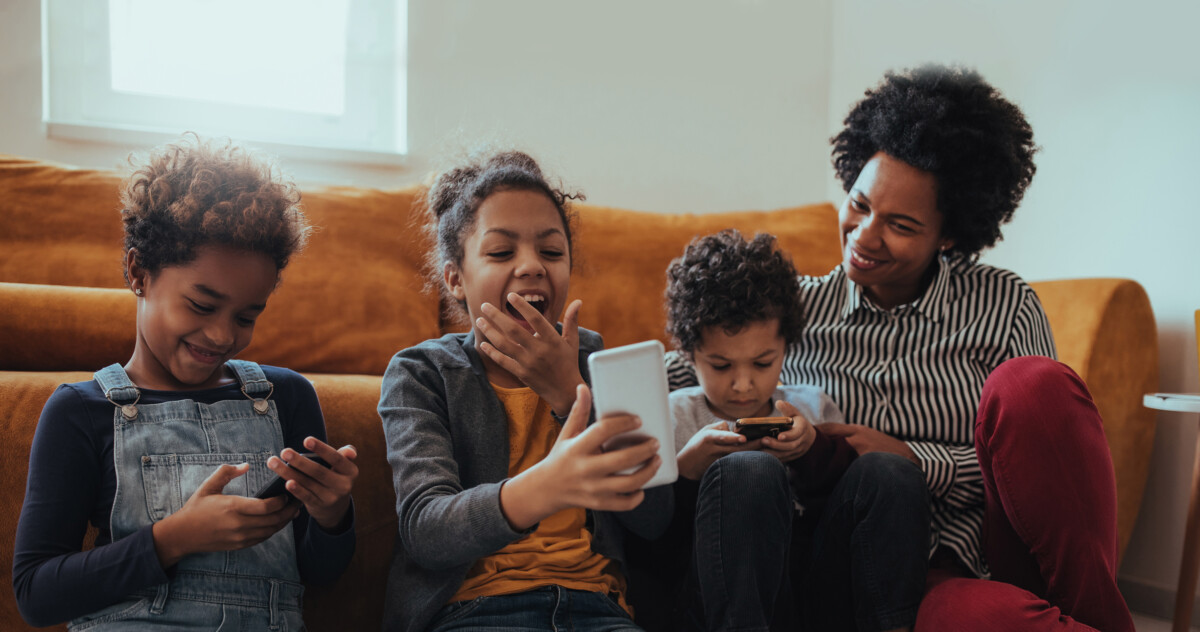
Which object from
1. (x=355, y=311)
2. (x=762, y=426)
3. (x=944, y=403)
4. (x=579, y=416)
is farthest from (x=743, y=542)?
(x=355, y=311)

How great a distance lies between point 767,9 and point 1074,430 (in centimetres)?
229

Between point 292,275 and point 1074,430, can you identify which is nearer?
point 1074,430

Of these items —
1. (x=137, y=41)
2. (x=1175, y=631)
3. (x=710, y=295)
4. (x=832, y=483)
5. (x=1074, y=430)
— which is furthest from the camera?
(x=137, y=41)

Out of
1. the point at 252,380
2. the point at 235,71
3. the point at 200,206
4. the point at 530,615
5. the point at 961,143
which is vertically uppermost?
the point at 235,71

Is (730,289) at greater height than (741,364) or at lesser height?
greater

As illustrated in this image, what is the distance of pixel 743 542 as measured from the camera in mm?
1084

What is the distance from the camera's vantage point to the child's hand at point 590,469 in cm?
81

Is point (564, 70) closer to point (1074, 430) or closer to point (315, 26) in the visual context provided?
point (315, 26)

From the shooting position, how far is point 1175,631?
5.68 ft

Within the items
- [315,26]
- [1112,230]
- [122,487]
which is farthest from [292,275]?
[1112,230]

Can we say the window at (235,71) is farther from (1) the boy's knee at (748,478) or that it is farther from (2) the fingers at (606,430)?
(2) the fingers at (606,430)

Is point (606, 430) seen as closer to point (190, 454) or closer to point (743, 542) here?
point (743, 542)

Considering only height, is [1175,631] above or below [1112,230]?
below

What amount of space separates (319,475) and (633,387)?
17.5 inches
